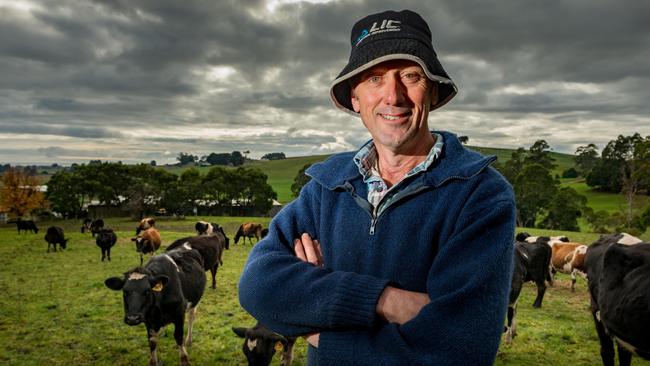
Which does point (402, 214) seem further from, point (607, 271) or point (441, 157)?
point (607, 271)

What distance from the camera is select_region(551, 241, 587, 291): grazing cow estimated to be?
16.8 metres

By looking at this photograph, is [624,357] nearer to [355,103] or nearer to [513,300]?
[513,300]

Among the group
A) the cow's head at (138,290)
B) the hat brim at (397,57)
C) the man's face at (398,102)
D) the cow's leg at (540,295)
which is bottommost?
the cow's leg at (540,295)

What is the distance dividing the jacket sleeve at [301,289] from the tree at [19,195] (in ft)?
242

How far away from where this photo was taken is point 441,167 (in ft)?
6.99

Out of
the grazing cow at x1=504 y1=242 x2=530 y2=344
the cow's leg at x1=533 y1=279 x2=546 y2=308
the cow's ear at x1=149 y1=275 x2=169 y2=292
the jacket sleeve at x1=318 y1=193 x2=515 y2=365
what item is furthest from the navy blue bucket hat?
the cow's leg at x1=533 y1=279 x2=546 y2=308

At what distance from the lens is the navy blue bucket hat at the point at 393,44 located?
209cm

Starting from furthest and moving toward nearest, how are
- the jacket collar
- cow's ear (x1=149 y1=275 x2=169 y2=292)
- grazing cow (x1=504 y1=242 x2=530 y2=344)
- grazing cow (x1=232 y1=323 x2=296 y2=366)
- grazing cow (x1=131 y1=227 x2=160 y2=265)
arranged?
grazing cow (x1=131 y1=227 x2=160 y2=265)
grazing cow (x1=504 y1=242 x2=530 y2=344)
cow's ear (x1=149 y1=275 x2=169 y2=292)
grazing cow (x1=232 y1=323 x2=296 y2=366)
the jacket collar

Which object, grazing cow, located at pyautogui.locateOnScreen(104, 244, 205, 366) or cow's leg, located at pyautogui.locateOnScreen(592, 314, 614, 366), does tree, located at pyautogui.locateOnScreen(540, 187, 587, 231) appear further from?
grazing cow, located at pyautogui.locateOnScreen(104, 244, 205, 366)

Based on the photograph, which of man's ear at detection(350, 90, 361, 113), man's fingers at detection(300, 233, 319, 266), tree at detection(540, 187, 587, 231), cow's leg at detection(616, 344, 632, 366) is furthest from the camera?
tree at detection(540, 187, 587, 231)

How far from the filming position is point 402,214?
2.07 metres

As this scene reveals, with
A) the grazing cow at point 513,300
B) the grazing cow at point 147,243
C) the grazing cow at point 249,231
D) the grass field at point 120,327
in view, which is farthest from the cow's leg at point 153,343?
the grazing cow at point 249,231

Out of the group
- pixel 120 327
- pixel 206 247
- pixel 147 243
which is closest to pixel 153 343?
pixel 120 327

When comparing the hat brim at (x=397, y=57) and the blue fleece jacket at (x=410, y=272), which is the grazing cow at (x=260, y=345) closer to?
the blue fleece jacket at (x=410, y=272)
